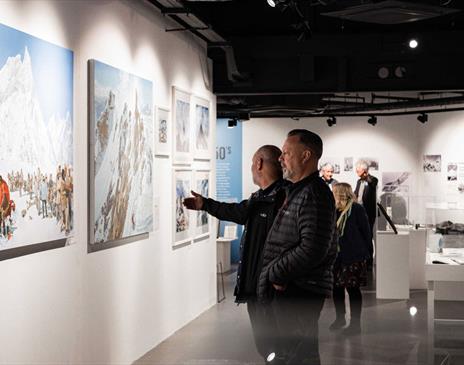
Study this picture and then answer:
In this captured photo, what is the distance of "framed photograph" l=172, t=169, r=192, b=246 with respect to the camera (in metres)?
7.88

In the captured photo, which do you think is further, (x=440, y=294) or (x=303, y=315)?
(x=440, y=294)

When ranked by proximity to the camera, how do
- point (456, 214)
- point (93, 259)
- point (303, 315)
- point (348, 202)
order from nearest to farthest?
point (303, 315)
point (93, 259)
point (348, 202)
point (456, 214)

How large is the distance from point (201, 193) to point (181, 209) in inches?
43.6

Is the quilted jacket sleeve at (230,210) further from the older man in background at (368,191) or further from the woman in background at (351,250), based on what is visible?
the older man in background at (368,191)

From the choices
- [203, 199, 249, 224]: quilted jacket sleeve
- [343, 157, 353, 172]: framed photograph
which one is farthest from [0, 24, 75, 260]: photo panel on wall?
[343, 157, 353, 172]: framed photograph

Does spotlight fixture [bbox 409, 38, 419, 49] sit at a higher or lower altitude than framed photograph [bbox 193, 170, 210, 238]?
higher

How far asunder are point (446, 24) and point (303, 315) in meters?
8.26

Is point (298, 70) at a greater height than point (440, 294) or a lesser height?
greater

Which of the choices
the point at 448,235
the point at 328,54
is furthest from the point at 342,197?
the point at 328,54

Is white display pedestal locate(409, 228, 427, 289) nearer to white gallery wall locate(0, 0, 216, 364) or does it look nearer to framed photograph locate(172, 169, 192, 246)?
white gallery wall locate(0, 0, 216, 364)

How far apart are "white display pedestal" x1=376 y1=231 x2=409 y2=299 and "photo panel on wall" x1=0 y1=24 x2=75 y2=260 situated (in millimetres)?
6322

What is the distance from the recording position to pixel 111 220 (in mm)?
5840

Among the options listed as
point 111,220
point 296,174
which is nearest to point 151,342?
point 111,220

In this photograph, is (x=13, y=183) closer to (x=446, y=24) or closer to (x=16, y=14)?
(x=16, y=14)
